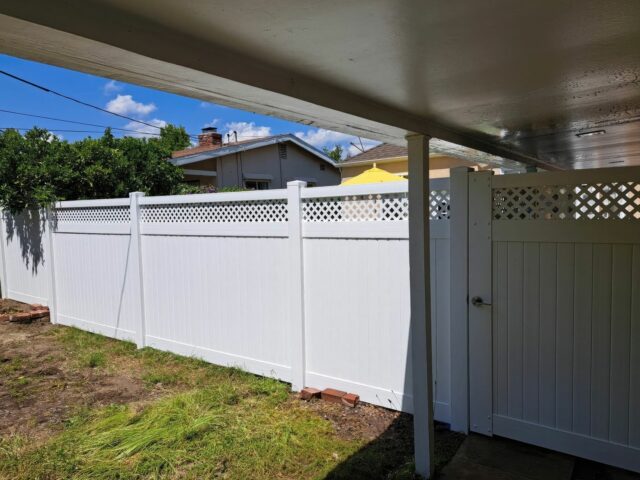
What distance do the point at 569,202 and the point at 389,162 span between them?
33.3 ft

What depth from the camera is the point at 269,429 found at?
349 cm

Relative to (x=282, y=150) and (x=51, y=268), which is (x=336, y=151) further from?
(x=51, y=268)

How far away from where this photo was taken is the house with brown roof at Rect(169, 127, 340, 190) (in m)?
12.8

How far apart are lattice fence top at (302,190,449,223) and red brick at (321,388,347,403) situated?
1564 mm

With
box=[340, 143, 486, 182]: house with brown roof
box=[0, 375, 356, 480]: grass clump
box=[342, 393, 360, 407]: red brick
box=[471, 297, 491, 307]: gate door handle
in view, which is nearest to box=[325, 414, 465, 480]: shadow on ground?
box=[0, 375, 356, 480]: grass clump

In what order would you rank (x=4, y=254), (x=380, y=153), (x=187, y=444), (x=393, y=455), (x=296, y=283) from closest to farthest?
(x=393, y=455) < (x=187, y=444) < (x=296, y=283) < (x=4, y=254) < (x=380, y=153)

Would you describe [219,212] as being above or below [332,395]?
above

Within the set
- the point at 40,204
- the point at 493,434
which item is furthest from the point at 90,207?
the point at 493,434

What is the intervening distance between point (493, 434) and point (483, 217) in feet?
5.30

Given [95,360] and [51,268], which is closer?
[95,360]

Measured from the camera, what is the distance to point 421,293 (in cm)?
286

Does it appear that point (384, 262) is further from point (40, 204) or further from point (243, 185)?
point (243, 185)

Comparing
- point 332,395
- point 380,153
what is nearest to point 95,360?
point 332,395

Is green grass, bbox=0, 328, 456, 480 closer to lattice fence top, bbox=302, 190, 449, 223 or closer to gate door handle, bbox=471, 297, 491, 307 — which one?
gate door handle, bbox=471, 297, 491, 307
